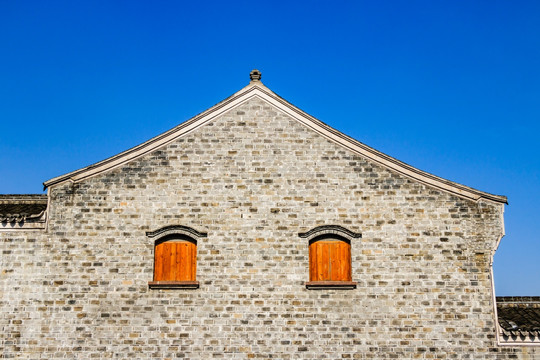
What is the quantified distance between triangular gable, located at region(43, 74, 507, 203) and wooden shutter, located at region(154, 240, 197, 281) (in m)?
2.77

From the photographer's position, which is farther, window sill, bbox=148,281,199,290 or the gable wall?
window sill, bbox=148,281,199,290

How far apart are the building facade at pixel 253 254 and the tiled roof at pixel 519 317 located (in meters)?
0.29

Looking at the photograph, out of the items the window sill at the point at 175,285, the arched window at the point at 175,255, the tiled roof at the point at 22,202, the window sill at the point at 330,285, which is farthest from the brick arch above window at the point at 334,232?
the tiled roof at the point at 22,202

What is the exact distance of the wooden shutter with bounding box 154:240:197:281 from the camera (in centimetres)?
1742

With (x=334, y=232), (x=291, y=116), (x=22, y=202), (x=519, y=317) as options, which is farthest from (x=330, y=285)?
(x=22, y=202)

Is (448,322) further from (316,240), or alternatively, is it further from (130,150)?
(130,150)

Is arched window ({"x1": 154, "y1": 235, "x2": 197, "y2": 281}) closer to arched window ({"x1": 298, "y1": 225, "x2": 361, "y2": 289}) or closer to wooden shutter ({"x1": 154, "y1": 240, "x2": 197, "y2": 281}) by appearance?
wooden shutter ({"x1": 154, "y1": 240, "x2": 197, "y2": 281})

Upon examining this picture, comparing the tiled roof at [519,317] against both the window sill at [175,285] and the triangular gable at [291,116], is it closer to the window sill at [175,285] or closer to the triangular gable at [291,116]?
the triangular gable at [291,116]

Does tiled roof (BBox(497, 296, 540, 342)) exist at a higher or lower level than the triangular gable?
lower

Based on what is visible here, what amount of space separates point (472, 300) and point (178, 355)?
7.98 meters

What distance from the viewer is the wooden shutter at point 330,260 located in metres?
17.5

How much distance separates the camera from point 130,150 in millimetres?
18141

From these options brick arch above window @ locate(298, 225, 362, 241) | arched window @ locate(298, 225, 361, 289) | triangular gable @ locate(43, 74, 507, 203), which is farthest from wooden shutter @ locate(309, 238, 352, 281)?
triangular gable @ locate(43, 74, 507, 203)

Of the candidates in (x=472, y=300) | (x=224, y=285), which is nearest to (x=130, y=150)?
(x=224, y=285)
